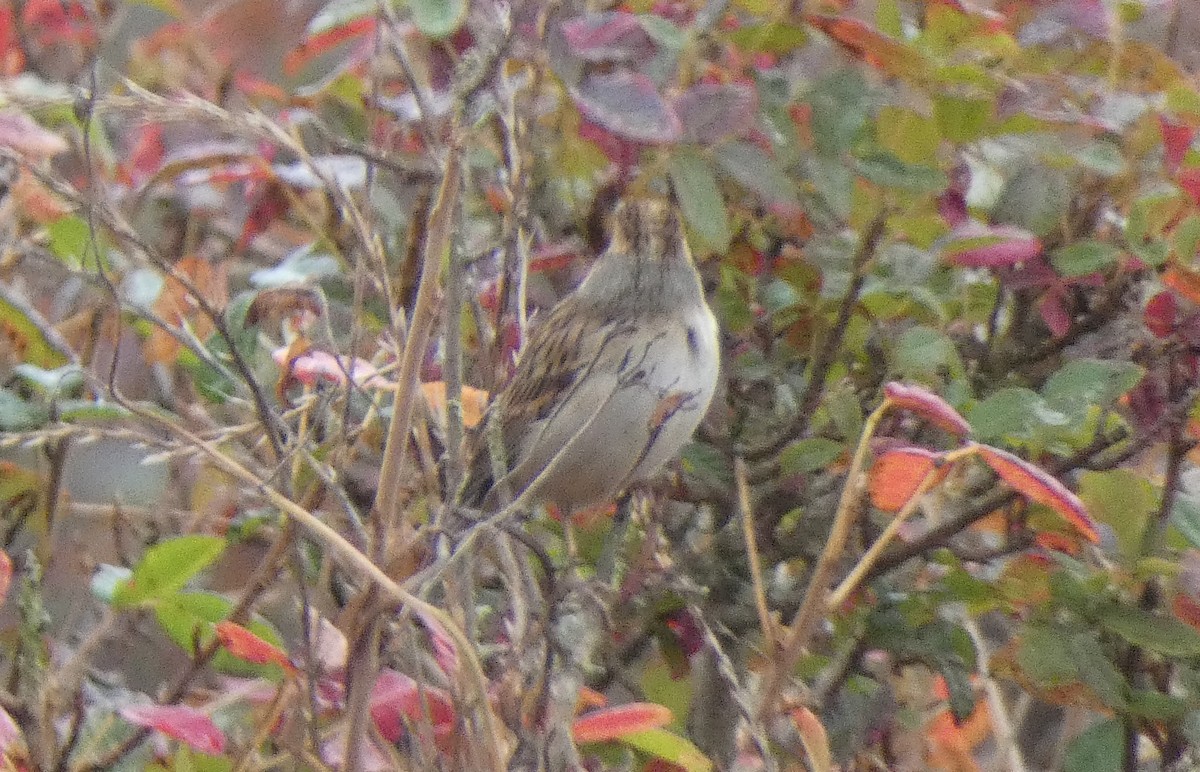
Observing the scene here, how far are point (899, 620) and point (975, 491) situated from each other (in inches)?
4.6

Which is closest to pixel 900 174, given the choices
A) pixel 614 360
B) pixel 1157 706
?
pixel 614 360

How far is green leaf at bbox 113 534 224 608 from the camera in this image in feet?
3.18

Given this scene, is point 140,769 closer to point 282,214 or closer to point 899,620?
point 899,620

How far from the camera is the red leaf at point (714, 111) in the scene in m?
1.13

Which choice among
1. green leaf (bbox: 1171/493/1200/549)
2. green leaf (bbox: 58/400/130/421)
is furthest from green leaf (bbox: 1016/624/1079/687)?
green leaf (bbox: 58/400/130/421)

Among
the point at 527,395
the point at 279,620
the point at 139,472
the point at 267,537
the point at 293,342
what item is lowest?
the point at 139,472

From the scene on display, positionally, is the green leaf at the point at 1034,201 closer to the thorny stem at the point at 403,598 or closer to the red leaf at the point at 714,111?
the red leaf at the point at 714,111

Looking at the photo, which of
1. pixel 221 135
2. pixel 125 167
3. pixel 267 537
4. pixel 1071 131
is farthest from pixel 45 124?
pixel 1071 131

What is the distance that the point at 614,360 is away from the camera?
1.34m

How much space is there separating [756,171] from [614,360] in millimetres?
271

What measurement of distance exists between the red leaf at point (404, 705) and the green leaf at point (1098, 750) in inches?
18.1

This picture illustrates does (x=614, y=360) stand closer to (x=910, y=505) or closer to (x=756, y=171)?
(x=756, y=171)

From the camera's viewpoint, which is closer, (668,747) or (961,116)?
(668,747)

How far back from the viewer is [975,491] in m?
1.16
